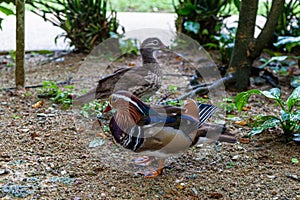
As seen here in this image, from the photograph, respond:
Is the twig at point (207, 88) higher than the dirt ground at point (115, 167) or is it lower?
higher

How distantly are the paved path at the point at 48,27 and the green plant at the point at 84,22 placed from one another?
32cm

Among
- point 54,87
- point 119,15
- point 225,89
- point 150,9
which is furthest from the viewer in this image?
point 150,9

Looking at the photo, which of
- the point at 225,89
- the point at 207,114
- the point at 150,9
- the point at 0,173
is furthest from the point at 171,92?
the point at 150,9

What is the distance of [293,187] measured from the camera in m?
3.16

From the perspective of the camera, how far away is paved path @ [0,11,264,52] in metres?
7.11

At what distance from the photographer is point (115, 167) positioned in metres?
3.43

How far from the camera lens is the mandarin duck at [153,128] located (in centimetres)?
311

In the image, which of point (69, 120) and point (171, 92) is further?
point (171, 92)

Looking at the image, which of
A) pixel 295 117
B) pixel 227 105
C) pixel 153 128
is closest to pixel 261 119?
pixel 295 117

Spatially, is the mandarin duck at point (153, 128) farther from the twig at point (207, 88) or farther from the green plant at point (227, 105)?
the twig at point (207, 88)

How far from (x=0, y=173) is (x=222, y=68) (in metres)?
3.25

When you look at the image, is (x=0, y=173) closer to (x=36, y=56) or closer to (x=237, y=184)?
(x=237, y=184)


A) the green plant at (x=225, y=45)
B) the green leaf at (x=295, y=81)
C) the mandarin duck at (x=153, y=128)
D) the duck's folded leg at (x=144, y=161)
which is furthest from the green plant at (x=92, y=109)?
the green leaf at (x=295, y=81)

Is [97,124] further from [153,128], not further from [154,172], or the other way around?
[153,128]
